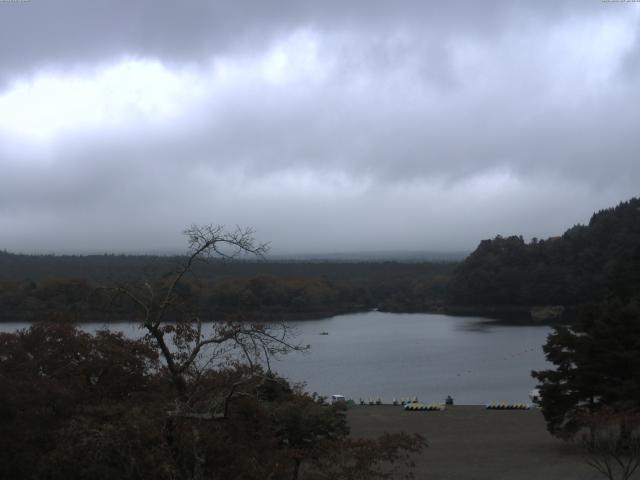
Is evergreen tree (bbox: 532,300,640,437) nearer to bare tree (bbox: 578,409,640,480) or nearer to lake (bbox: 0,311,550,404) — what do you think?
bare tree (bbox: 578,409,640,480)

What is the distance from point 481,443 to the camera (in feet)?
62.1

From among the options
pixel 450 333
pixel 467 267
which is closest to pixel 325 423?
pixel 450 333

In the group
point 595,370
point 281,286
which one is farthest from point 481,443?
point 281,286

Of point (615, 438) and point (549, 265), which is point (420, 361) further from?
point (549, 265)

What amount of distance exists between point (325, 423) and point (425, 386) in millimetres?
22893

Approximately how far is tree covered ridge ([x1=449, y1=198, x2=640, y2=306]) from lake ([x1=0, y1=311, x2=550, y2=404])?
1148 centimetres

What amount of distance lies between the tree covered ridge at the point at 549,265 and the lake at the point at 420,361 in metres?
11.5

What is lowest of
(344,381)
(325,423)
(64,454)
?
(344,381)

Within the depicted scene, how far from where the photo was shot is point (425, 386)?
113 feet

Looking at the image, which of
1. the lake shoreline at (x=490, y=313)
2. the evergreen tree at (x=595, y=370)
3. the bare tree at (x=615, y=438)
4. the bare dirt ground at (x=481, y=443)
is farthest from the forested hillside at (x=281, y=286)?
the bare tree at (x=615, y=438)

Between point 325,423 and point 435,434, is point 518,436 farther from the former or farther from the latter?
point 325,423

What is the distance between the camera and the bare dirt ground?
15.1 m

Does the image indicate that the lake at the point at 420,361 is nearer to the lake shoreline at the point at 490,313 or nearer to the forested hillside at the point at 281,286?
the lake shoreline at the point at 490,313

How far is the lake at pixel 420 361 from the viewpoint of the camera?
3306 centimetres
